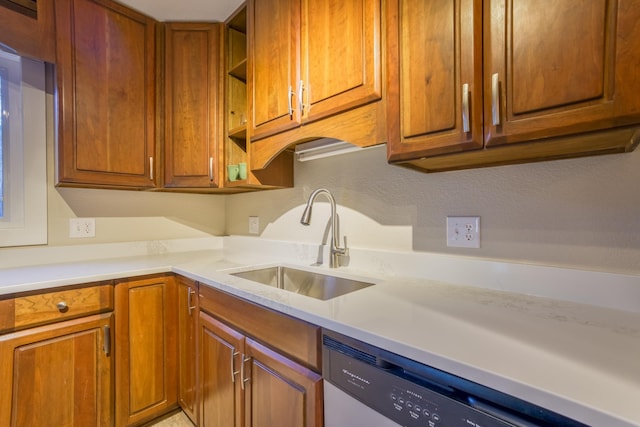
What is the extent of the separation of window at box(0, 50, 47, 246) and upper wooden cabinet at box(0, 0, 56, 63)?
0.89 ft

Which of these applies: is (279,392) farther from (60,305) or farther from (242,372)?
(60,305)

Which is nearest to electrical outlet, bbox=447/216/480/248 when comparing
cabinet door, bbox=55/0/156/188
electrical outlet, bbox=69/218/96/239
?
cabinet door, bbox=55/0/156/188

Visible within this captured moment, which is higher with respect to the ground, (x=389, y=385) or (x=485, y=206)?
(x=485, y=206)

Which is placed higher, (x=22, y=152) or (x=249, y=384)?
(x=22, y=152)

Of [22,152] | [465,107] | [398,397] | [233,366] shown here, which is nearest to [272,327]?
[233,366]

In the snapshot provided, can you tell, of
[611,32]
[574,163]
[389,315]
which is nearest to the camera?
[611,32]

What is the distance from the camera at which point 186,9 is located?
165 centimetres

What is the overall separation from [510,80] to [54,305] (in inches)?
70.7

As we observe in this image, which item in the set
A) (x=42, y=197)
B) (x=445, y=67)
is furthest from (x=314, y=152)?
(x=42, y=197)

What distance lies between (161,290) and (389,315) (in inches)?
48.8

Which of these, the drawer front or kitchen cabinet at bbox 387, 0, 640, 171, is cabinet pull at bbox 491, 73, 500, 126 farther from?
the drawer front

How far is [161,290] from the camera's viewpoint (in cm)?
152

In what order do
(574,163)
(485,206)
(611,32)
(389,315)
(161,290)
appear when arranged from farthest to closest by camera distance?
(161,290)
(485,206)
(574,163)
(389,315)
(611,32)

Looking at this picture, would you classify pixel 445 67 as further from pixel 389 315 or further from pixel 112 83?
pixel 112 83
